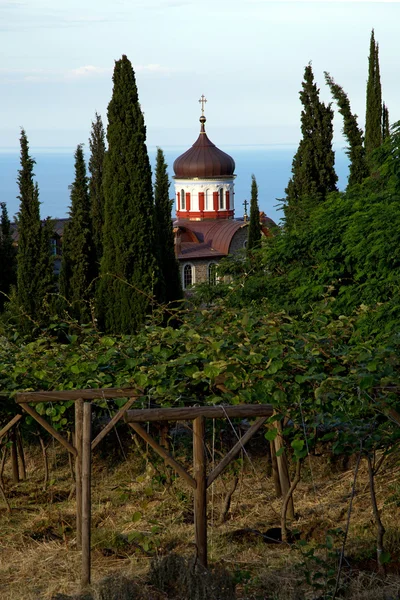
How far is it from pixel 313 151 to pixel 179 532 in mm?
16220

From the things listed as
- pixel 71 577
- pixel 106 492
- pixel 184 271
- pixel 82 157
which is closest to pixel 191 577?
pixel 71 577

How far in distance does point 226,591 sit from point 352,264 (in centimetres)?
807

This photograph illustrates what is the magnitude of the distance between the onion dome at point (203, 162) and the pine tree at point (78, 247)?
27.1 metres

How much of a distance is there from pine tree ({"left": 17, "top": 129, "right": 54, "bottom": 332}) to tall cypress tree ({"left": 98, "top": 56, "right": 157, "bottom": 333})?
5.48ft

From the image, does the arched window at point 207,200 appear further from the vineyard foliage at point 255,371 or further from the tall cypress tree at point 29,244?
the vineyard foliage at point 255,371

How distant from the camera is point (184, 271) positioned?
160 ft

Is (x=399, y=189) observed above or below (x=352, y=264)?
above

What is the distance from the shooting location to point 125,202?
81.2 ft

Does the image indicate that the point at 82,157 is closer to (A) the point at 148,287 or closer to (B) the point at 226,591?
(A) the point at 148,287

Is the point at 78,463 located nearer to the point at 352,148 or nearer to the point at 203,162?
the point at 352,148

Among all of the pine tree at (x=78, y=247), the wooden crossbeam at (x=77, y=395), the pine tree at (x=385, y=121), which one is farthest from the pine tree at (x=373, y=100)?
the wooden crossbeam at (x=77, y=395)

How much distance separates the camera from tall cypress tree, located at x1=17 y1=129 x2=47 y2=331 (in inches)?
972

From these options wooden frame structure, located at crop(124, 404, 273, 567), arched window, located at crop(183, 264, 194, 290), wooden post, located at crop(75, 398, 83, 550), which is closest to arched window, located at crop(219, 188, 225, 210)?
arched window, located at crop(183, 264, 194, 290)

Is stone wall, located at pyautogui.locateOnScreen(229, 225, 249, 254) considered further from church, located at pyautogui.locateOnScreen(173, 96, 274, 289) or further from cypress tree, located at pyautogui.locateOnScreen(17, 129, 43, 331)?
cypress tree, located at pyautogui.locateOnScreen(17, 129, 43, 331)
